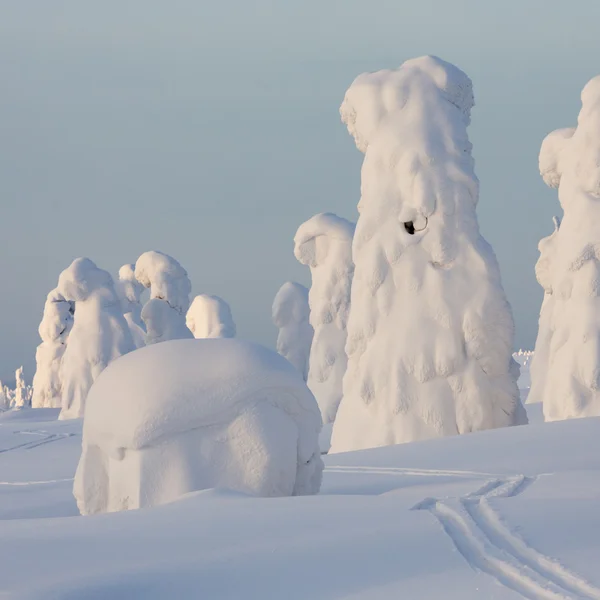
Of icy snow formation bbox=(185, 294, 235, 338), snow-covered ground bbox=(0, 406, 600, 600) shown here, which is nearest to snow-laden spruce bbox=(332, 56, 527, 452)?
snow-covered ground bbox=(0, 406, 600, 600)

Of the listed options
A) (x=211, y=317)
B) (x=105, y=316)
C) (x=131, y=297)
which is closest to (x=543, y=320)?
(x=105, y=316)

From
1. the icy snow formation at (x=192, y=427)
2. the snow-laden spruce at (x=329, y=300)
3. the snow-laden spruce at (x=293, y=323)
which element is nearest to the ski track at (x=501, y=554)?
the icy snow formation at (x=192, y=427)

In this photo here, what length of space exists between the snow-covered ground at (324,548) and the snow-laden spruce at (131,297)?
1169 inches

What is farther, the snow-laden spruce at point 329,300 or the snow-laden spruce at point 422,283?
the snow-laden spruce at point 329,300

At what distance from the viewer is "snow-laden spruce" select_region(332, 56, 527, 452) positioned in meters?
15.2

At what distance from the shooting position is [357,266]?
1608 cm

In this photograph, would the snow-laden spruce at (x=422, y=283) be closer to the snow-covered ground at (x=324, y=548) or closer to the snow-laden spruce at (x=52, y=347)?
the snow-covered ground at (x=324, y=548)

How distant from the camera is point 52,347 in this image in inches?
1432

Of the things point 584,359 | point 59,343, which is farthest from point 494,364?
point 59,343

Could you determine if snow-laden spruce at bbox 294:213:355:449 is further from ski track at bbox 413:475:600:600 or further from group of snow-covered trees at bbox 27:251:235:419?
ski track at bbox 413:475:600:600

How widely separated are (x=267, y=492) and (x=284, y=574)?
3.01 metres

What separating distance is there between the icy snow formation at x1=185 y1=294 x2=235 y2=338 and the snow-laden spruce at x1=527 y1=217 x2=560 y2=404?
42.9 ft

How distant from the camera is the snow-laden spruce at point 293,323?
96.9ft

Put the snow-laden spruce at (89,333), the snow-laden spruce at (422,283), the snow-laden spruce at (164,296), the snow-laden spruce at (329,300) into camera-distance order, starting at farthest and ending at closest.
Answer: the snow-laden spruce at (89,333)
the snow-laden spruce at (164,296)
the snow-laden spruce at (329,300)
the snow-laden spruce at (422,283)
